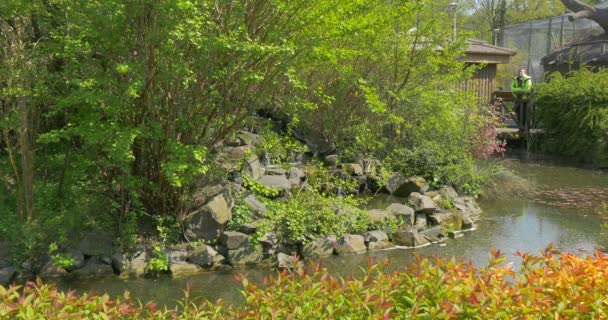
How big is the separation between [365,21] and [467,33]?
487cm

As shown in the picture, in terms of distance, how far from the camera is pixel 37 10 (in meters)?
7.17

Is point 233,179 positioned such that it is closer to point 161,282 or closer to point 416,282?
point 161,282

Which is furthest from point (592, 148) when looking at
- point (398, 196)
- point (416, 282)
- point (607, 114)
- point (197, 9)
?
point (416, 282)

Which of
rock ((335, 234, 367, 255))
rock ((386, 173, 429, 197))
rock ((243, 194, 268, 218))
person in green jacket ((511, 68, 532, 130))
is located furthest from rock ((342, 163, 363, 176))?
person in green jacket ((511, 68, 532, 130))

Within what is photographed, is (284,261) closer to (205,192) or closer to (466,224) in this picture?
(205,192)

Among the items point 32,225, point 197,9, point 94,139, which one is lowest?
point 32,225

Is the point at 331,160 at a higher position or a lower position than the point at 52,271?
higher

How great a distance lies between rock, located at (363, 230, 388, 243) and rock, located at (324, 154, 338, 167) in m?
3.34

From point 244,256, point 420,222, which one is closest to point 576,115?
point 420,222

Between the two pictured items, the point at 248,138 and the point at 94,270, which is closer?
the point at 94,270

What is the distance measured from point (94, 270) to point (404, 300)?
4694 millimetres

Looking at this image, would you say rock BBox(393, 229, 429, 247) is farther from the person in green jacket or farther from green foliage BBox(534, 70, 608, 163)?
the person in green jacket

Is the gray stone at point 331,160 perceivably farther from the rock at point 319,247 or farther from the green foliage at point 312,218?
the rock at point 319,247

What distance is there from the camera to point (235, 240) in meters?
7.75
